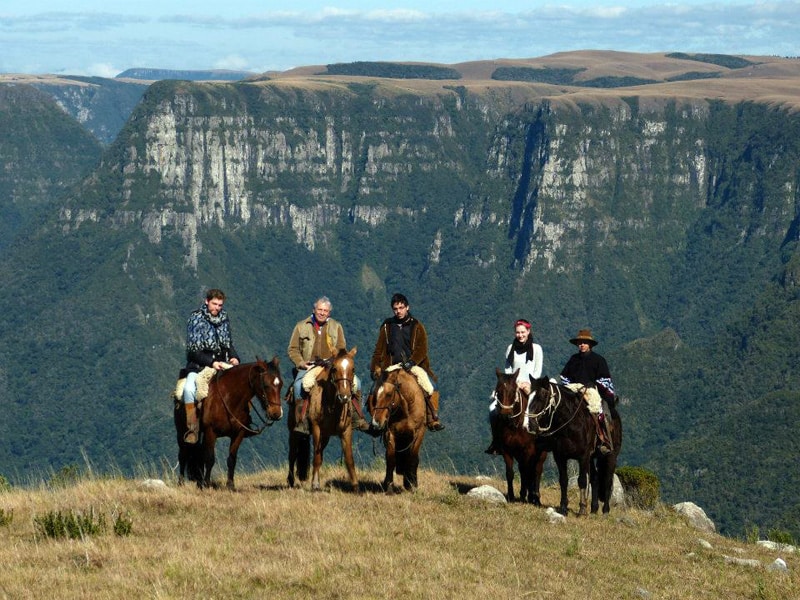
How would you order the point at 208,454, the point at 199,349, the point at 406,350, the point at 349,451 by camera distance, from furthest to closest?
the point at 406,350 < the point at 208,454 < the point at 199,349 < the point at 349,451

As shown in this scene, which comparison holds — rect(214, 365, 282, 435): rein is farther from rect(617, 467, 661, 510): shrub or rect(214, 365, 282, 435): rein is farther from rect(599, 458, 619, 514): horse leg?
rect(617, 467, 661, 510): shrub

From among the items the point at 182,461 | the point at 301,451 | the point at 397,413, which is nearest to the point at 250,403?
the point at 301,451

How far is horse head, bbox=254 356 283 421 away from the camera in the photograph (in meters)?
28.5

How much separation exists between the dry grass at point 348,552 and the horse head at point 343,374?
2.04 m

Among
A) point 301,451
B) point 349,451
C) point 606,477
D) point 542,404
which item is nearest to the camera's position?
point 349,451

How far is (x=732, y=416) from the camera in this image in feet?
656

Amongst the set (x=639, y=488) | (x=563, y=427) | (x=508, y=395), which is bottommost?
(x=639, y=488)

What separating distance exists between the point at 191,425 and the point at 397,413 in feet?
13.9

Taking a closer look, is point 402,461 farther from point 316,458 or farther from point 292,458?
point 316,458

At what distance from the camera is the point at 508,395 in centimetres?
2964

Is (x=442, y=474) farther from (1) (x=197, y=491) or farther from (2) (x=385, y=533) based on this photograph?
(2) (x=385, y=533)

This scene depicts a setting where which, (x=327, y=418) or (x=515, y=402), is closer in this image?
(x=515, y=402)

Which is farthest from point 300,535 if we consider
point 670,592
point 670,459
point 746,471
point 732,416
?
point 732,416

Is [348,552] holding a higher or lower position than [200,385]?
lower
